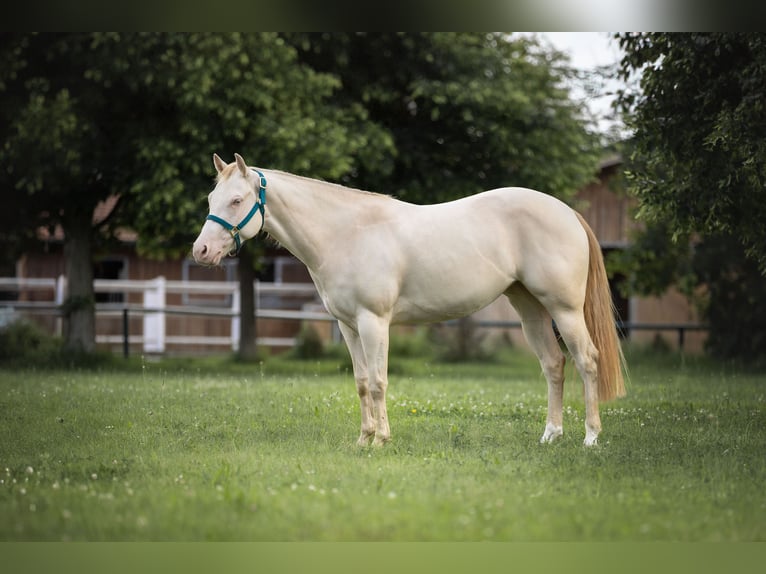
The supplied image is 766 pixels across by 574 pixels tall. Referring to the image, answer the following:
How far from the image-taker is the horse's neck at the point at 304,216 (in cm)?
618

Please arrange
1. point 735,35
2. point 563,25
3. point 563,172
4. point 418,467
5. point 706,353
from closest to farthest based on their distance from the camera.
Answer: point 418,467 < point 563,25 < point 735,35 < point 563,172 < point 706,353

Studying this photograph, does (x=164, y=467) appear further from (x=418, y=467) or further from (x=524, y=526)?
(x=524, y=526)

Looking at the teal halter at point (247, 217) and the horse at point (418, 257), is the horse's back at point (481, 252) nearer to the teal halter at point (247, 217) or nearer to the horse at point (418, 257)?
the horse at point (418, 257)

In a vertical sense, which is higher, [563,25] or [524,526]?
[563,25]

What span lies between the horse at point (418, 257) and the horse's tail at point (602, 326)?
49 mm

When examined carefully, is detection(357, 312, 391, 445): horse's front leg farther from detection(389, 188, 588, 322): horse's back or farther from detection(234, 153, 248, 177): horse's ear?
detection(234, 153, 248, 177): horse's ear

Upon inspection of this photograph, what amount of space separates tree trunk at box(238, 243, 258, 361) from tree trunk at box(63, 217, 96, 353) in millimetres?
2264

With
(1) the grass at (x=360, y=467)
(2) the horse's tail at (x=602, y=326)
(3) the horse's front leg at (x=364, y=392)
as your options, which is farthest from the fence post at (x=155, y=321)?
(2) the horse's tail at (x=602, y=326)

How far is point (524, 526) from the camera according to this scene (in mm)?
4492

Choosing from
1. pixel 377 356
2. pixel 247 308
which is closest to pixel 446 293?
pixel 377 356

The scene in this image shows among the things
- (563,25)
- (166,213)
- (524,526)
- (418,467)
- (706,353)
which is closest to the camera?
(524,526)

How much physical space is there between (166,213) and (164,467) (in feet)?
19.8

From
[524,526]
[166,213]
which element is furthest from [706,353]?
[524,526]

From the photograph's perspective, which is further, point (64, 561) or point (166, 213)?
point (166, 213)
